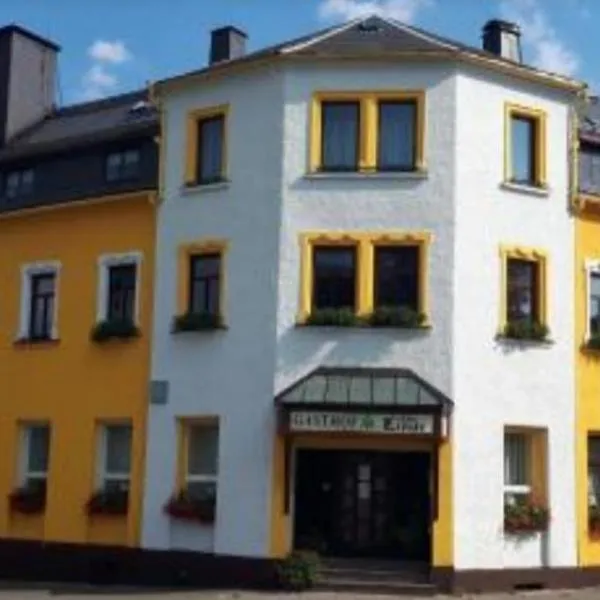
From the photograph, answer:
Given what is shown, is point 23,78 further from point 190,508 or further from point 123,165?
point 190,508

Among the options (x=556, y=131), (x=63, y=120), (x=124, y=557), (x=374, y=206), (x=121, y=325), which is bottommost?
(x=124, y=557)

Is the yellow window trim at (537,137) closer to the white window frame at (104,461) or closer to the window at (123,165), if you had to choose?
the window at (123,165)

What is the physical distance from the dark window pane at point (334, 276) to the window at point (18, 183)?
8.37 meters

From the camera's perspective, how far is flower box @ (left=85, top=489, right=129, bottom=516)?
25906 mm

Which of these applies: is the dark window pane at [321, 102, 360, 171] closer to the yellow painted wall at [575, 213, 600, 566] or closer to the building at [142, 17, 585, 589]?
the building at [142, 17, 585, 589]

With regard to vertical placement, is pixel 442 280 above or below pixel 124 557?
above

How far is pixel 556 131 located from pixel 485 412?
611 cm

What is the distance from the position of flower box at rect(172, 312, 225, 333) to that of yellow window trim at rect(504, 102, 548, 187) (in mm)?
6416

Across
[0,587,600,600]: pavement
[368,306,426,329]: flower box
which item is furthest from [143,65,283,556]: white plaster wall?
[368,306,426,329]: flower box

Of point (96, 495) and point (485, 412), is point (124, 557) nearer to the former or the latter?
point (96, 495)

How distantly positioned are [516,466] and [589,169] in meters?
6.44

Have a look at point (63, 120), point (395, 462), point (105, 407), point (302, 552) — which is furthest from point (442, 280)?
point (63, 120)

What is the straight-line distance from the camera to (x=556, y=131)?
2564 cm

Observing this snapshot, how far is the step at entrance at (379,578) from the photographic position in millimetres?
23000
